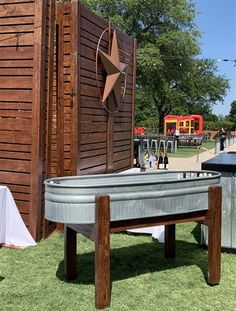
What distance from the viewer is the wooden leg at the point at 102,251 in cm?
365

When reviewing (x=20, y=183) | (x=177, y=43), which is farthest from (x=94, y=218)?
(x=177, y=43)

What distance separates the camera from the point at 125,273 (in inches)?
185

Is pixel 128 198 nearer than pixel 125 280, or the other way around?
pixel 128 198

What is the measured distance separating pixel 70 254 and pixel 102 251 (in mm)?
822

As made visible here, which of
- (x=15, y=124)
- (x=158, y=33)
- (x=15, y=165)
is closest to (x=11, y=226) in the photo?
(x=15, y=165)

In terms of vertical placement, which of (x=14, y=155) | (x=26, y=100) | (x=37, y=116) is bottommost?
(x=14, y=155)

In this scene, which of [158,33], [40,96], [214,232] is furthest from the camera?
[158,33]

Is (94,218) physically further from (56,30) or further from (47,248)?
(56,30)

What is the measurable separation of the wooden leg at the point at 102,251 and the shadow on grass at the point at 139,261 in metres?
0.65

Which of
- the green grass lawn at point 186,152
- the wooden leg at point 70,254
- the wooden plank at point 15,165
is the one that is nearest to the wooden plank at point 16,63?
the wooden plank at point 15,165

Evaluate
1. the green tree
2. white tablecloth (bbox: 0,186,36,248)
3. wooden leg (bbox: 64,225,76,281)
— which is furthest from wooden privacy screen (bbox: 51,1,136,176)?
the green tree

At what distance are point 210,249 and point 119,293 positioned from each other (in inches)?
38.0

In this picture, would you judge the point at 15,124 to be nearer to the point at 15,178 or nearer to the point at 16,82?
the point at 16,82

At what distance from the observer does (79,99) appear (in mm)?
6438
